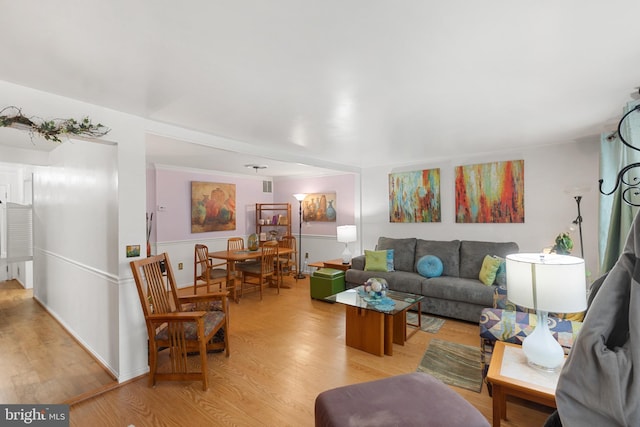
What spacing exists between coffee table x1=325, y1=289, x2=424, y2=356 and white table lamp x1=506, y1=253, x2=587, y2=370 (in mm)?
1270

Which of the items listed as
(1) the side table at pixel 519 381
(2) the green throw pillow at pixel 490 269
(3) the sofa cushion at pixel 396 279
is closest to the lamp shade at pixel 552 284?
(1) the side table at pixel 519 381

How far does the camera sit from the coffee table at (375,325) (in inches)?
113

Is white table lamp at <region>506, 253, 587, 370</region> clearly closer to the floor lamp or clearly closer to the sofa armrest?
the sofa armrest

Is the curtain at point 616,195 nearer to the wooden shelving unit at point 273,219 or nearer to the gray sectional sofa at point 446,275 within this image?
the gray sectional sofa at point 446,275

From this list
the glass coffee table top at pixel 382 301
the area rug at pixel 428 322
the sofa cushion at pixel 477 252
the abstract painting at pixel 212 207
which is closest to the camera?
the glass coffee table top at pixel 382 301

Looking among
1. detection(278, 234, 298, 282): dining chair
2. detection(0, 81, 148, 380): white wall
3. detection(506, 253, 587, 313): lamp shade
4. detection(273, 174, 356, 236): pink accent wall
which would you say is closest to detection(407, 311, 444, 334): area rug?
detection(506, 253, 587, 313): lamp shade

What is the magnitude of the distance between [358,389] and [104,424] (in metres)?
1.74

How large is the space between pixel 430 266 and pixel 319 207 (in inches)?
113

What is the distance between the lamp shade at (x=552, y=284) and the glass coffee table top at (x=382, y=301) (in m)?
1.39

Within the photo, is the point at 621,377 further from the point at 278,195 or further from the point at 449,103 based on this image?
the point at 278,195

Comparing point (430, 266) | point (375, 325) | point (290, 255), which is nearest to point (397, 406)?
point (375, 325)

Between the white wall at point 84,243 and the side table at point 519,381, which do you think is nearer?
the side table at point 519,381

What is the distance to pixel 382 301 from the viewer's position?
3.13m

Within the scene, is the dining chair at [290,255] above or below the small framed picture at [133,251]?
below
